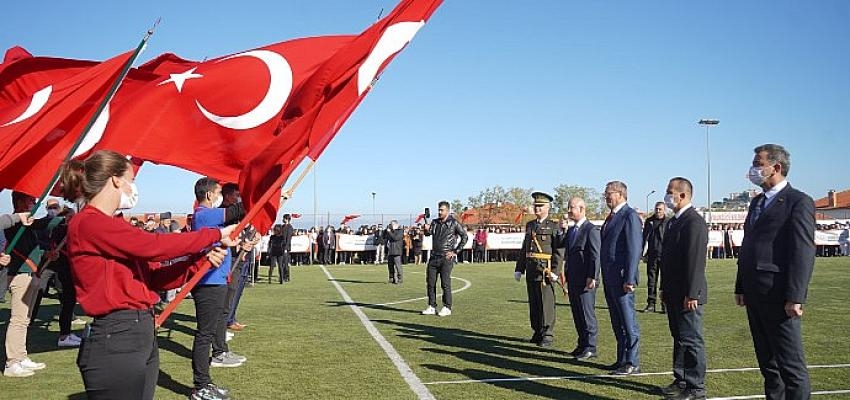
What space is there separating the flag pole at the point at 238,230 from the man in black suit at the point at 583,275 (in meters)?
5.39

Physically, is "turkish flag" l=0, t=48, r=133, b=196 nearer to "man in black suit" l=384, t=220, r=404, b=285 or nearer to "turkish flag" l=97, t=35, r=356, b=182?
"turkish flag" l=97, t=35, r=356, b=182

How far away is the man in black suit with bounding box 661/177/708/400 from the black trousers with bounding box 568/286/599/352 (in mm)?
1979

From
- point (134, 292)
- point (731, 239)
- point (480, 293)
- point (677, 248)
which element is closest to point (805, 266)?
point (677, 248)

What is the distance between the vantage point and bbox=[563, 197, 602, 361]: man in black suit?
9.21 metres

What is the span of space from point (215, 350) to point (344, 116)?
14.3 ft

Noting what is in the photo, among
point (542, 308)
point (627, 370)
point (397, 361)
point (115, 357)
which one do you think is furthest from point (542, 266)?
point (115, 357)

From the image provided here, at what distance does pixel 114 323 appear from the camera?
12.2 feet

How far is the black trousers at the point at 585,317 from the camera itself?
9164 millimetres

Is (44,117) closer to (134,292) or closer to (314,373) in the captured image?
(134,292)

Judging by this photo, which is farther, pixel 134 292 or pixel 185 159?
pixel 185 159

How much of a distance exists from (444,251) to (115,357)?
1030 cm

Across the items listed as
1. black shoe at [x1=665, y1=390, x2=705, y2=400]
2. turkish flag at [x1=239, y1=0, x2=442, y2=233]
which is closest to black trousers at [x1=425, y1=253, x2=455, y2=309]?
black shoe at [x1=665, y1=390, x2=705, y2=400]

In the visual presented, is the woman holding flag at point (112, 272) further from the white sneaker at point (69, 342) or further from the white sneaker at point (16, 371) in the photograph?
the white sneaker at point (69, 342)

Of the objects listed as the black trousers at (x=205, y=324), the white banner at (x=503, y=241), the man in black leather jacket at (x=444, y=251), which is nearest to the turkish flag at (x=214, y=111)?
the black trousers at (x=205, y=324)
